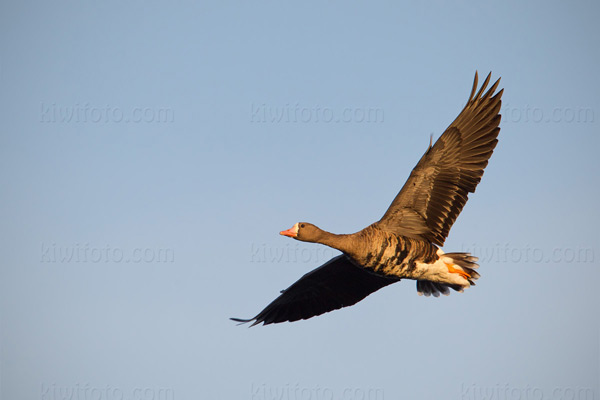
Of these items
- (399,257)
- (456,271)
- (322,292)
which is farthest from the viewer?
(322,292)

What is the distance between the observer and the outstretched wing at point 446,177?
12.3m

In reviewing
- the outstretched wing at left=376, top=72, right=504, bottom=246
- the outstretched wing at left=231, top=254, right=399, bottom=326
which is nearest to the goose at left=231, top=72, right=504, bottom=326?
the outstretched wing at left=376, top=72, right=504, bottom=246

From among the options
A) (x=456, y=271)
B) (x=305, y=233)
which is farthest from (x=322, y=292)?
(x=456, y=271)

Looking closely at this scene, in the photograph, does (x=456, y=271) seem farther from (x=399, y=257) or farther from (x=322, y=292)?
(x=322, y=292)

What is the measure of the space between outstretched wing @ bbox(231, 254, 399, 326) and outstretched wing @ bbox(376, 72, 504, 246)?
68.2 inches

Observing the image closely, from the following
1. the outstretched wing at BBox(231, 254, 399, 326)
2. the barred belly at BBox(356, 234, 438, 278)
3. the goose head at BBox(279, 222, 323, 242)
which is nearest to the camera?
the barred belly at BBox(356, 234, 438, 278)

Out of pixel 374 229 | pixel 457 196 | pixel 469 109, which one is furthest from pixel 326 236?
pixel 469 109

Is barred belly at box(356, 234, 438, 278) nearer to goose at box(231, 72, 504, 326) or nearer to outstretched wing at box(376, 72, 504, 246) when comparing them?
goose at box(231, 72, 504, 326)

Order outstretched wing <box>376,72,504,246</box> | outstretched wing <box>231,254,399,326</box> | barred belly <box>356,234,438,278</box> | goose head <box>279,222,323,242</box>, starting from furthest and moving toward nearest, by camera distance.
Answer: outstretched wing <box>231,254,399,326</box> → outstretched wing <box>376,72,504,246</box> → goose head <box>279,222,323,242</box> → barred belly <box>356,234,438,278</box>

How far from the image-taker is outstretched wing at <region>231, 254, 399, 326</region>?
13875mm

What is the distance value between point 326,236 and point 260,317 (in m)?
3.54

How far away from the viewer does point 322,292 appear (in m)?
14.4

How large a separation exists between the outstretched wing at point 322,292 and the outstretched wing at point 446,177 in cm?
173

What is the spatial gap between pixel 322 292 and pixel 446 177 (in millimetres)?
3883
